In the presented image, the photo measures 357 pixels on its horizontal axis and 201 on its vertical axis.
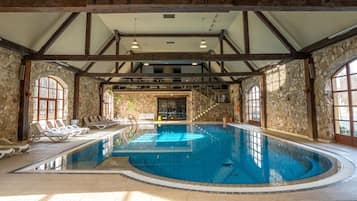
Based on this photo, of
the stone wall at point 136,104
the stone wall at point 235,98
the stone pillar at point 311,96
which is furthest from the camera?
the stone wall at point 136,104

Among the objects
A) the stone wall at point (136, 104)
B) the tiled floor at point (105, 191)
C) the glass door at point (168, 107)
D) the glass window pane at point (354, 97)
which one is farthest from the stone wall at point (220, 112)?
the tiled floor at point (105, 191)

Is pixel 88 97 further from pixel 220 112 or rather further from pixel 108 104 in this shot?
pixel 220 112

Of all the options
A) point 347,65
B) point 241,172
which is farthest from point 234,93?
point 241,172

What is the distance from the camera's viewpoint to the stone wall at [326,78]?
22.4ft

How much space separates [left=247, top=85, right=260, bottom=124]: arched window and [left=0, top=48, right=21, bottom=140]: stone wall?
12.3 metres

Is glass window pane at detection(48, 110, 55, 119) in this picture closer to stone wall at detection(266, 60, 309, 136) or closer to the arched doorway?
the arched doorway

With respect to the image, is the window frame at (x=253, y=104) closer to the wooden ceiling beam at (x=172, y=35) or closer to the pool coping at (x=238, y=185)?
the wooden ceiling beam at (x=172, y=35)

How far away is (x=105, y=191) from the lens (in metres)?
3.28

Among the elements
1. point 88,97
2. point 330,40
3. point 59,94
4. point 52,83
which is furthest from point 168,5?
point 88,97

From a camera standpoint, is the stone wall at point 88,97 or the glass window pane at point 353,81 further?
the stone wall at point 88,97

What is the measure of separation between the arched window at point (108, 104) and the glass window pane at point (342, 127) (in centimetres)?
1489

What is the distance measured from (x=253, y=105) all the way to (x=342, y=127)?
7846 millimetres

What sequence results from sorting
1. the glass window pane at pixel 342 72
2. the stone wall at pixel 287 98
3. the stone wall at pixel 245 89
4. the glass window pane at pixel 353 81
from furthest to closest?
the stone wall at pixel 245 89 < the stone wall at pixel 287 98 < the glass window pane at pixel 342 72 < the glass window pane at pixel 353 81

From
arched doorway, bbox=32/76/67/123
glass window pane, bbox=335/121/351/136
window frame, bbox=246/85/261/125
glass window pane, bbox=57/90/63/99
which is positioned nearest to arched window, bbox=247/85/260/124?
window frame, bbox=246/85/261/125
